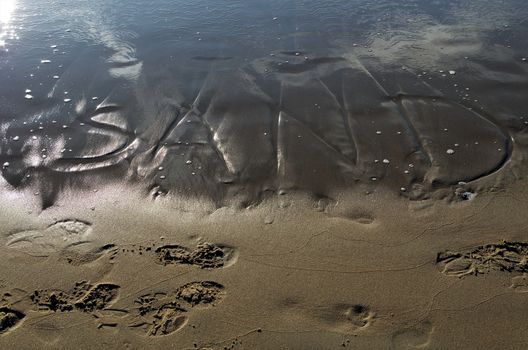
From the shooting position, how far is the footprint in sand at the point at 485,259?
5176 millimetres

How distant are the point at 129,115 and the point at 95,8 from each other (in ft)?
18.9

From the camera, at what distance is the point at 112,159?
718cm

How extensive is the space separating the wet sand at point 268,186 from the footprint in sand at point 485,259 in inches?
0.9

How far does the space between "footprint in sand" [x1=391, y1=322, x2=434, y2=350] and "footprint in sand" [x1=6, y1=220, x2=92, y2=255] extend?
156 inches

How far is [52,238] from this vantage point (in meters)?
5.88

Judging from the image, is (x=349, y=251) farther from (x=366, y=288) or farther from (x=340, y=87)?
(x=340, y=87)

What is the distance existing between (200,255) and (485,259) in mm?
3436

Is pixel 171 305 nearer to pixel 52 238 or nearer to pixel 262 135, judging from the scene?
pixel 52 238

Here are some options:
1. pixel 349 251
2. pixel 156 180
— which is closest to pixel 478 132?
pixel 349 251

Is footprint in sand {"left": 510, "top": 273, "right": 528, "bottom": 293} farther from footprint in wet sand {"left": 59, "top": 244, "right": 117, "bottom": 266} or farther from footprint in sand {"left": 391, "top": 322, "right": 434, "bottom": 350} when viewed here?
footprint in wet sand {"left": 59, "top": 244, "right": 117, "bottom": 266}

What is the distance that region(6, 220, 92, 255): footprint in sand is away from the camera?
18.9 ft

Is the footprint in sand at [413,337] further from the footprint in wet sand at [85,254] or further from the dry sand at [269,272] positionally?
the footprint in wet sand at [85,254]

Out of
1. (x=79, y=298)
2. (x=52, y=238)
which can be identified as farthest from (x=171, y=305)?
(x=52, y=238)

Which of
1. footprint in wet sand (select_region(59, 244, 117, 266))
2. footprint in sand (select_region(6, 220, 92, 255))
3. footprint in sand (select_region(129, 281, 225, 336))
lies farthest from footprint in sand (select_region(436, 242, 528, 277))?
footprint in sand (select_region(6, 220, 92, 255))
